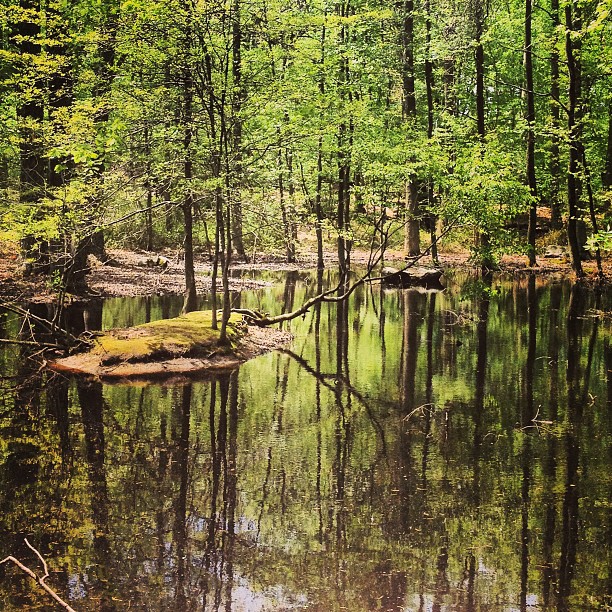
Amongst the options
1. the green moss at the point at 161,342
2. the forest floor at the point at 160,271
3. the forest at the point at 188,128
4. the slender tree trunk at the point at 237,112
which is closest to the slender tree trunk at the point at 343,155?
the forest at the point at 188,128

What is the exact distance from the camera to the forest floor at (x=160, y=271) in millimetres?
21562

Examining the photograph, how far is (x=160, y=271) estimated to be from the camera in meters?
29.2

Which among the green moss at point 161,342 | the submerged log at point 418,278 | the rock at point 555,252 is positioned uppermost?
the rock at point 555,252

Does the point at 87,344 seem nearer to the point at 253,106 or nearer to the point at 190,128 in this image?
the point at 190,128

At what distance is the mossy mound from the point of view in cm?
1369

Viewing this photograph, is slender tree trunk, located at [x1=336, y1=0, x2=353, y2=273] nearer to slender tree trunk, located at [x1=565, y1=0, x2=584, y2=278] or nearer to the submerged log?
the submerged log

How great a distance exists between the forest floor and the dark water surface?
672cm

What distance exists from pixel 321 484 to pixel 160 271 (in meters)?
22.2

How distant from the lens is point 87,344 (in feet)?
48.0

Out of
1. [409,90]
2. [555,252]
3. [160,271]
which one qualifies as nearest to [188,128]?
[160,271]

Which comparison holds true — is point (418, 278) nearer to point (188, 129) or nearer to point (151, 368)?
point (188, 129)

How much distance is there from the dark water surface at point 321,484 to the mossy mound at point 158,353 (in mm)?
622

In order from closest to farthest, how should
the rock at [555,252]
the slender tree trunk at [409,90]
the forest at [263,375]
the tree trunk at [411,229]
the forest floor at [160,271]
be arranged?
the forest at [263,375], the forest floor at [160,271], the slender tree trunk at [409,90], the tree trunk at [411,229], the rock at [555,252]

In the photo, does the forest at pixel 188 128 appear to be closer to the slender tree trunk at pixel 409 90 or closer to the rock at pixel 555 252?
the slender tree trunk at pixel 409 90
